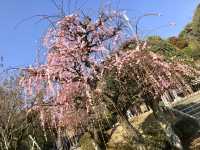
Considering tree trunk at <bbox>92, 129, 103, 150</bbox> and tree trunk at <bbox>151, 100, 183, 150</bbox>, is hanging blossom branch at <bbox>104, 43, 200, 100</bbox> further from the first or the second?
tree trunk at <bbox>92, 129, 103, 150</bbox>

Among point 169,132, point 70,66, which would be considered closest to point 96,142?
point 169,132

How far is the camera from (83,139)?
24641 mm

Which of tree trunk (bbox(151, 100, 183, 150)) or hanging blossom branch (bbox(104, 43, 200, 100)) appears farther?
tree trunk (bbox(151, 100, 183, 150))

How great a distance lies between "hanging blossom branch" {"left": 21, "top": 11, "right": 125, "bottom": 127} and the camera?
10.1 metres

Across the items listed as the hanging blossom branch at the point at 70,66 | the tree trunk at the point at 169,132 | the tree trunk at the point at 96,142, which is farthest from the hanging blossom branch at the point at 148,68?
the tree trunk at the point at 96,142

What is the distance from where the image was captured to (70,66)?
10.4 meters

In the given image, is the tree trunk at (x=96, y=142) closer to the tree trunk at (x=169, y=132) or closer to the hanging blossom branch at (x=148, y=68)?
the tree trunk at (x=169, y=132)

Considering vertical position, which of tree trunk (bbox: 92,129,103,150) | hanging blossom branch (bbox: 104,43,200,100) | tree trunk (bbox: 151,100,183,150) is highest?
hanging blossom branch (bbox: 104,43,200,100)

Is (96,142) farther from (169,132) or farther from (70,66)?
(70,66)

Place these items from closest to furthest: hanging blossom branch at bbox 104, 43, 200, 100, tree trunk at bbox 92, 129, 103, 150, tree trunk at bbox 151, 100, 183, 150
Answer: hanging blossom branch at bbox 104, 43, 200, 100, tree trunk at bbox 151, 100, 183, 150, tree trunk at bbox 92, 129, 103, 150

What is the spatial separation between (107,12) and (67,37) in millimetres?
1315

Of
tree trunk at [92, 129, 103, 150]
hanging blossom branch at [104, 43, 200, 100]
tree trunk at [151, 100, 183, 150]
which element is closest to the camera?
hanging blossom branch at [104, 43, 200, 100]

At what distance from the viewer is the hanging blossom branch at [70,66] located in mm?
10125

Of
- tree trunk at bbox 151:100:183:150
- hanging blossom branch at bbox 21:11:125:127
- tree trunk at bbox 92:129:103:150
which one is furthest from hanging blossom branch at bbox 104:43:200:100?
tree trunk at bbox 92:129:103:150
